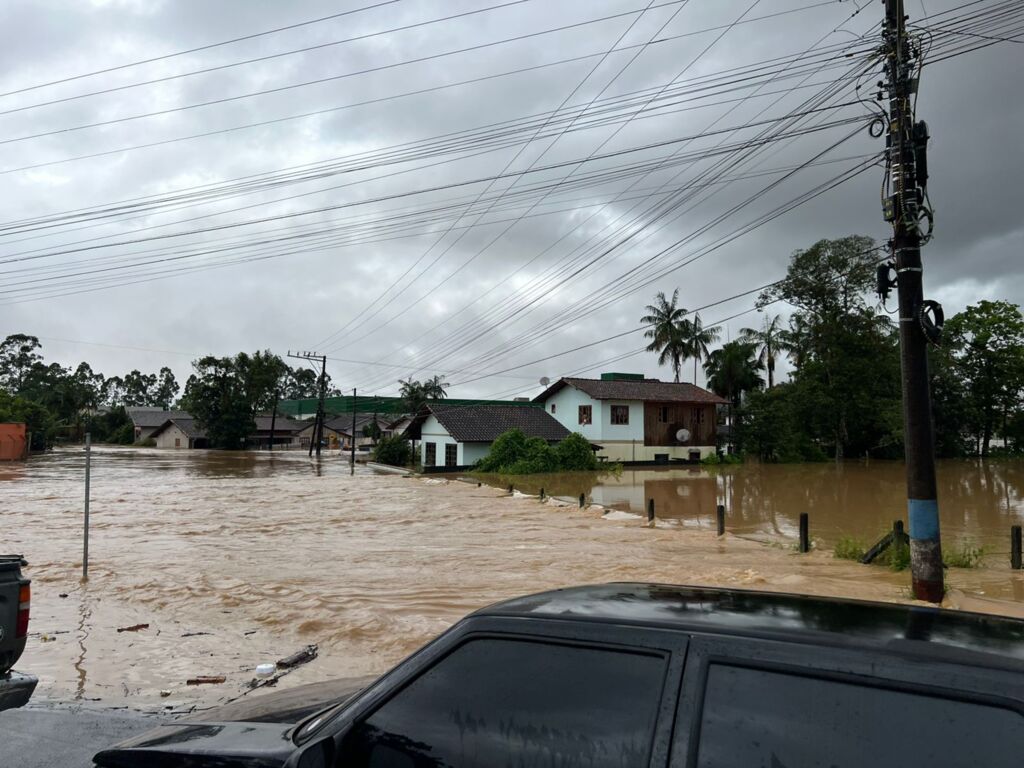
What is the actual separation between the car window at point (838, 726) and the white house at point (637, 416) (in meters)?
48.3

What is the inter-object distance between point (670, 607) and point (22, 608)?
4994mm

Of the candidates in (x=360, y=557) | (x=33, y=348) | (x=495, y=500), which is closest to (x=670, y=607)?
(x=360, y=557)

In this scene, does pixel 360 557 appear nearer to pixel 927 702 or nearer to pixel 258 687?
pixel 258 687

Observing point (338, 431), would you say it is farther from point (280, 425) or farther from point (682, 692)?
point (682, 692)

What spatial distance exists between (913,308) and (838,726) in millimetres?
9234

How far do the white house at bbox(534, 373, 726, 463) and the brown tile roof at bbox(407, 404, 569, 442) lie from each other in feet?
6.49

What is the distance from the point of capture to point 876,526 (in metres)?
20.1

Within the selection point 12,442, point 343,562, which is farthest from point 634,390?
point 12,442

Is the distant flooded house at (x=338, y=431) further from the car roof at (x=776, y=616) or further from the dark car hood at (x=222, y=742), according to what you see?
the car roof at (x=776, y=616)

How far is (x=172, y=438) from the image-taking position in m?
89.4

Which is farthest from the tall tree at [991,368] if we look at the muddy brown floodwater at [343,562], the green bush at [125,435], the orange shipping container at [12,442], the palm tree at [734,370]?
the green bush at [125,435]

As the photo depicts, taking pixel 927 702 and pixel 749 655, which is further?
pixel 749 655

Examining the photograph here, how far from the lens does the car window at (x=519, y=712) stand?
6.52 feet

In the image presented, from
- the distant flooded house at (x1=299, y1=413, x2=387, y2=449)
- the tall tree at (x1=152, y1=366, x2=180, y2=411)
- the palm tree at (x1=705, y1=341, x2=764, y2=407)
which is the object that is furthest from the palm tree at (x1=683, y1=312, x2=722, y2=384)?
the tall tree at (x1=152, y1=366, x2=180, y2=411)
